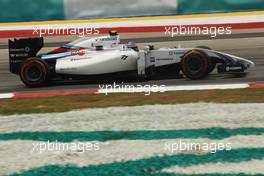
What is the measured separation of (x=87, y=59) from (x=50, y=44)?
25.6 feet

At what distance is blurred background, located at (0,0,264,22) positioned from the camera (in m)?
19.2

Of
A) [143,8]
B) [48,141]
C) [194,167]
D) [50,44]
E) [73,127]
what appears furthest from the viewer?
[143,8]

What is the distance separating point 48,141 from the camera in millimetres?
6277

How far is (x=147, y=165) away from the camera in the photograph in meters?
5.23

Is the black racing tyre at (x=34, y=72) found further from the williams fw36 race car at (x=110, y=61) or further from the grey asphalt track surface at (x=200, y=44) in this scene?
the grey asphalt track surface at (x=200, y=44)

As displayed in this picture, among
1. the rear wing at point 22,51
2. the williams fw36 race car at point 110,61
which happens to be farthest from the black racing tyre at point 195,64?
the rear wing at point 22,51

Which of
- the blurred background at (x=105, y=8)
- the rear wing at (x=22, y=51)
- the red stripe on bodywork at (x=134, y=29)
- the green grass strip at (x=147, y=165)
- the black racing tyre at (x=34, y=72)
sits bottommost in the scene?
the green grass strip at (x=147, y=165)

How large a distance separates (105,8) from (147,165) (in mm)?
15002

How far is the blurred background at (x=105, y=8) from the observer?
19.2 m

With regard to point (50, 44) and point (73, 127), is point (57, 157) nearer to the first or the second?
point (73, 127)

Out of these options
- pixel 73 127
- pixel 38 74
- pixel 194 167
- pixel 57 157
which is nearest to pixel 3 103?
pixel 38 74

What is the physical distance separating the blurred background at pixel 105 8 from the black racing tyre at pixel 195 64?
886 centimetres

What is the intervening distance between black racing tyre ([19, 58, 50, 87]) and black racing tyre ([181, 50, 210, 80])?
299 centimetres

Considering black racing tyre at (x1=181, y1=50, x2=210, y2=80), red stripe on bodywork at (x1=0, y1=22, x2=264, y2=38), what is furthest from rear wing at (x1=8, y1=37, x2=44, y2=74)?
Result: red stripe on bodywork at (x1=0, y1=22, x2=264, y2=38)
